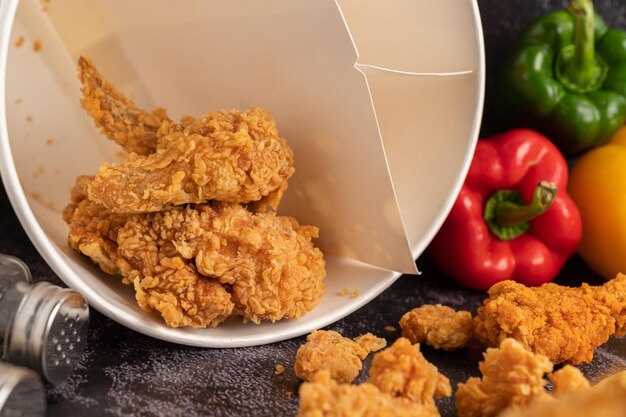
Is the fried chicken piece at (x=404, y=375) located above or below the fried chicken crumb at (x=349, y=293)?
above

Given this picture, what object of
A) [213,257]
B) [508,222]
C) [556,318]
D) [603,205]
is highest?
[213,257]

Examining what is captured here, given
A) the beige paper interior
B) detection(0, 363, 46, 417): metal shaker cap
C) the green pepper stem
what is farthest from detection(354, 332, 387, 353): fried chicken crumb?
the green pepper stem

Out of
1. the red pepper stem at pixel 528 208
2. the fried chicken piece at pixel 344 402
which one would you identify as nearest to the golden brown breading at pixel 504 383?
the fried chicken piece at pixel 344 402

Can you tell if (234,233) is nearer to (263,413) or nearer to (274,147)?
(274,147)

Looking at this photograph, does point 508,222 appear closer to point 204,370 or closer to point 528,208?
point 528,208

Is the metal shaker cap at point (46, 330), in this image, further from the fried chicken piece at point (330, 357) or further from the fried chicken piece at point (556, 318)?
the fried chicken piece at point (556, 318)

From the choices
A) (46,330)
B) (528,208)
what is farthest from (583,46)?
(46,330)

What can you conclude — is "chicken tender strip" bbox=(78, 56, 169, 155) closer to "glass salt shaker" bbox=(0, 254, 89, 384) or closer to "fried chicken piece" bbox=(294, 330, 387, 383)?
"glass salt shaker" bbox=(0, 254, 89, 384)
